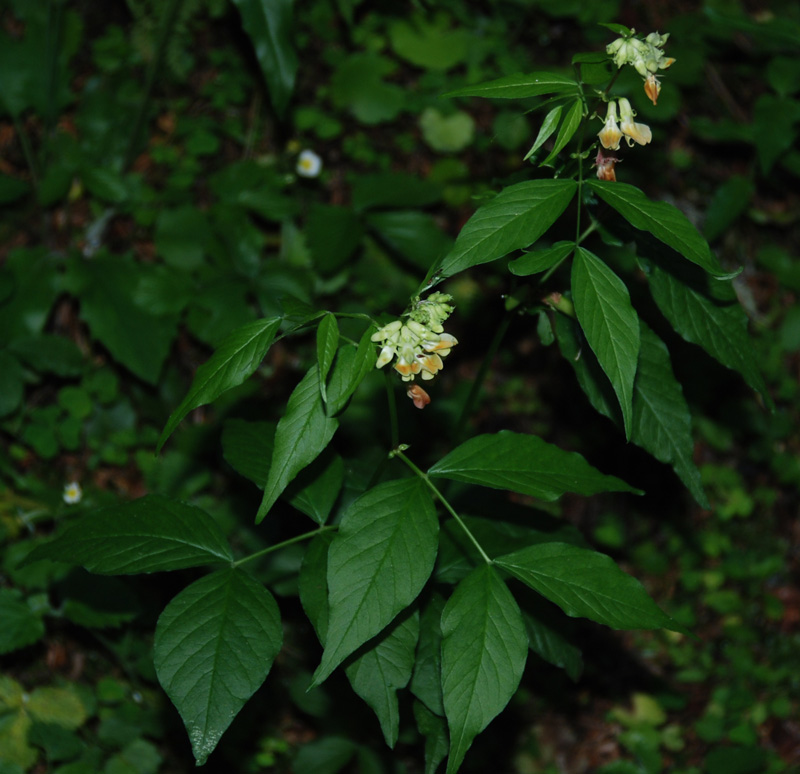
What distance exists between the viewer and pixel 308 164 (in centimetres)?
366

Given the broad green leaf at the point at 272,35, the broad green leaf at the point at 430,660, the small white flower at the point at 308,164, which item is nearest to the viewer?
the broad green leaf at the point at 430,660

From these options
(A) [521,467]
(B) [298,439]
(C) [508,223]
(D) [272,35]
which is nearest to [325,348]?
(B) [298,439]

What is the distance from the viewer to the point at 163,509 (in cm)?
182

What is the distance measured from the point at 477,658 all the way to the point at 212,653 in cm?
57

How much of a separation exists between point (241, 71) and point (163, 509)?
107 inches

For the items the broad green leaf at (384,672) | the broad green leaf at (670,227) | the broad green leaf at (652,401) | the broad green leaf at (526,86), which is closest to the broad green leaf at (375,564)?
the broad green leaf at (384,672)

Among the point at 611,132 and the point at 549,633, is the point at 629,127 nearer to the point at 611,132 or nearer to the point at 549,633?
the point at 611,132

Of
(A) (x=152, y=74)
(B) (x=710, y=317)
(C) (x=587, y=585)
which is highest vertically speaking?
(A) (x=152, y=74)

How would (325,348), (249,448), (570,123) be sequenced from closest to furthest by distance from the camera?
1. (325,348)
2. (570,123)
3. (249,448)

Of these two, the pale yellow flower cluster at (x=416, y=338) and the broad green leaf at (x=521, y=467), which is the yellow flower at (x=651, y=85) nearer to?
the pale yellow flower cluster at (x=416, y=338)

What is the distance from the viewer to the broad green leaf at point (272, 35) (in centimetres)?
285

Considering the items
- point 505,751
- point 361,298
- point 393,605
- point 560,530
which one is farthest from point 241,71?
point 505,751

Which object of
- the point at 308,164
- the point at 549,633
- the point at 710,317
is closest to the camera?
the point at 710,317

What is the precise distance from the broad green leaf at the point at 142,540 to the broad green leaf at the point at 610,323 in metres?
0.98
